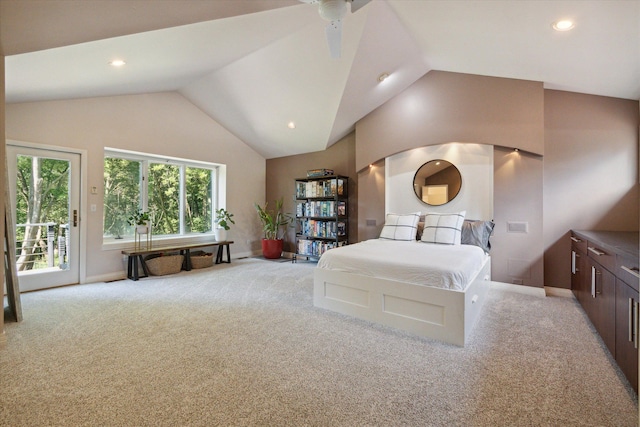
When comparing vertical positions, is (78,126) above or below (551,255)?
above

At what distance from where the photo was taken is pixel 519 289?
378 centimetres

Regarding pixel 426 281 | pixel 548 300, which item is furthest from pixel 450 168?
pixel 426 281

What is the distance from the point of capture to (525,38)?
2.78 m

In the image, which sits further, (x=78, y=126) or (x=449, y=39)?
Result: (x=78, y=126)

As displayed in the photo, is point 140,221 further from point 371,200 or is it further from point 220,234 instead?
point 371,200

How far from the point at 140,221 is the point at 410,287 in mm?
4332

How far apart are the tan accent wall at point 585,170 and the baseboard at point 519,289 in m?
0.26

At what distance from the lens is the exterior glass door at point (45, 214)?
→ 3.64 metres

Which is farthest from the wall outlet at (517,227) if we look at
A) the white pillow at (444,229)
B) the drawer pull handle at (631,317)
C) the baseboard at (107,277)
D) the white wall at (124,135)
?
the baseboard at (107,277)

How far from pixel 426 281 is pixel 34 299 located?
4.44m

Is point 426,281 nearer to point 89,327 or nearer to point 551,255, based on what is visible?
point 551,255

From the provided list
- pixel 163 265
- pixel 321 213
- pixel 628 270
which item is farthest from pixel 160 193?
pixel 628 270

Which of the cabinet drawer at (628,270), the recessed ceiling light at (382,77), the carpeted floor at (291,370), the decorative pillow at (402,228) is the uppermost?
the recessed ceiling light at (382,77)

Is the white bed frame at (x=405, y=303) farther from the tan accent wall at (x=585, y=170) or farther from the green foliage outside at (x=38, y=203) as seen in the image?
the green foliage outside at (x=38, y=203)
